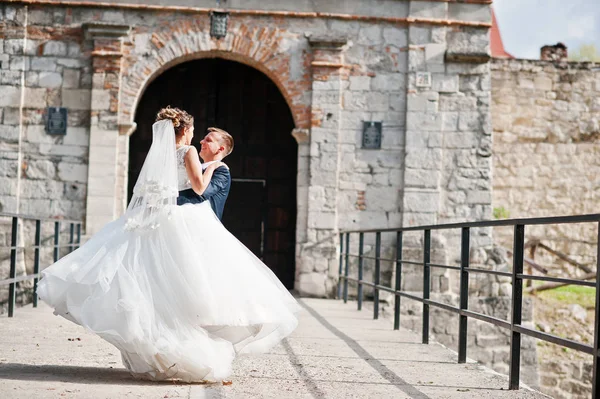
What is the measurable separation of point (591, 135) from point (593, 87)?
81 centimetres

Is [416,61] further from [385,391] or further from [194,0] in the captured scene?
[385,391]

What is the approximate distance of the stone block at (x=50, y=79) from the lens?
36.3 feet

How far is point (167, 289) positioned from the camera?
4371mm

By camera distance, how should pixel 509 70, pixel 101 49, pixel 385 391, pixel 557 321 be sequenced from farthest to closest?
1. pixel 509 70
2. pixel 557 321
3. pixel 101 49
4. pixel 385 391

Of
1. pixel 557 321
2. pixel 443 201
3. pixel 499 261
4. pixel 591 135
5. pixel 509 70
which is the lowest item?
pixel 557 321

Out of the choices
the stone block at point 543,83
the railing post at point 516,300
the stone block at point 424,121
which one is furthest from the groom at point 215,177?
the stone block at point 543,83

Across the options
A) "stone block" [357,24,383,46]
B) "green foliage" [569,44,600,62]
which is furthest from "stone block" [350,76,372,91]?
"green foliage" [569,44,600,62]

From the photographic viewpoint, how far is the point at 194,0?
11.1 meters

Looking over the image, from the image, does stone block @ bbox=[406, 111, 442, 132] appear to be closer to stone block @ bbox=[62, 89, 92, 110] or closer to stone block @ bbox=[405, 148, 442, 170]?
stone block @ bbox=[405, 148, 442, 170]

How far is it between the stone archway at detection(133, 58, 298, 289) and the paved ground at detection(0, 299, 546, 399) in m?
4.77

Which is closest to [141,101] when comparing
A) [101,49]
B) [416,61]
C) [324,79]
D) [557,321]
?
[101,49]

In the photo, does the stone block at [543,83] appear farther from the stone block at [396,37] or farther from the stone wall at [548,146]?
the stone block at [396,37]

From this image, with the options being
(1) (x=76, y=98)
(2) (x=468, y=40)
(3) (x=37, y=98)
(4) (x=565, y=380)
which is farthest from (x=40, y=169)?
(4) (x=565, y=380)

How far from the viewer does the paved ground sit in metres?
4.20
